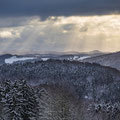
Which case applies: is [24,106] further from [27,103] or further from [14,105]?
[14,105]

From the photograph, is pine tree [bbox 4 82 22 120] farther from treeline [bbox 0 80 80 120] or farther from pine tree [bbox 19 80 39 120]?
pine tree [bbox 19 80 39 120]

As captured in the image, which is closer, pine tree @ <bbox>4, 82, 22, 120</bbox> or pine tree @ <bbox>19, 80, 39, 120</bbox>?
pine tree @ <bbox>4, 82, 22, 120</bbox>

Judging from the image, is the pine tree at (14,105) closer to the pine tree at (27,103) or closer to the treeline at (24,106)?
the treeline at (24,106)

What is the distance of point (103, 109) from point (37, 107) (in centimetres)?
3727

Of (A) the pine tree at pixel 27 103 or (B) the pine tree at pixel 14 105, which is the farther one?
(A) the pine tree at pixel 27 103

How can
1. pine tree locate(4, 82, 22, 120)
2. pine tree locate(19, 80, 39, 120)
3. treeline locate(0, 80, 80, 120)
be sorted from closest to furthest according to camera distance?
pine tree locate(4, 82, 22, 120) → treeline locate(0, 80, 80, 120) → pine tree locate(19, 80, 39, 120)

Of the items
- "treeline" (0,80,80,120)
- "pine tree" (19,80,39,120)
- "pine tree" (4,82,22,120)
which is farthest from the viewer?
"pine tree" (19,80,39,120)

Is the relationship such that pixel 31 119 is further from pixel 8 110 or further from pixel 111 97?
pixel 111 97

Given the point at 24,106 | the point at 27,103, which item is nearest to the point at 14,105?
the point at 24,106

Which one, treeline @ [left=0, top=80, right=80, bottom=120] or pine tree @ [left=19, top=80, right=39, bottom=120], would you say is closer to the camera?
treeline @ [left=0, top=80, right=80, bottom=120]

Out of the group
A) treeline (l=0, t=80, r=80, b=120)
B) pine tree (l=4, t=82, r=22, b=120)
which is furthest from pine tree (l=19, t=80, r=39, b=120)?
pine tree (l=4, t=82, r=22, b=120)

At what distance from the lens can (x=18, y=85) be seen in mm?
51969

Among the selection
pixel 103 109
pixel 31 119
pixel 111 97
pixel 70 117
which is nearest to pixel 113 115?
pixel 103 109

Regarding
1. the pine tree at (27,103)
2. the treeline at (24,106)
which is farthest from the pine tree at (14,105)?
the pine tree at (27,103)
